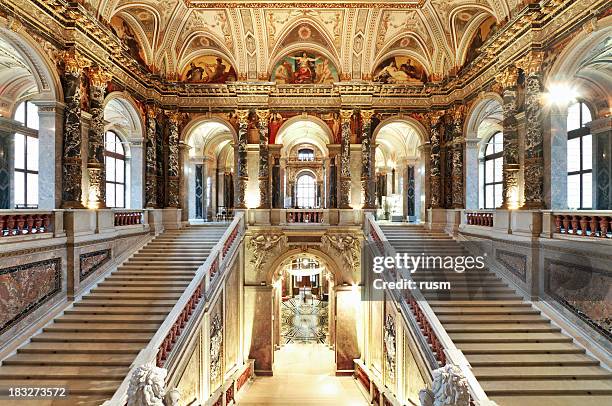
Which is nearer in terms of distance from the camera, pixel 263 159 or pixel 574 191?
pixel 574 191

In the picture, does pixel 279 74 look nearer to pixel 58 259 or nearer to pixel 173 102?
pixel 173 102

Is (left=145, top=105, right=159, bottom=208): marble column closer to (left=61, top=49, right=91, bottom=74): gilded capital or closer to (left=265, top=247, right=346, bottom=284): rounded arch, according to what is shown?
(left=61, top=49, right=91, bottom=74): gilded capital

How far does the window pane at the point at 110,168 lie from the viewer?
53.5 ft

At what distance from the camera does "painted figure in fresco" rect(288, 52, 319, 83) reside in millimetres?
14781

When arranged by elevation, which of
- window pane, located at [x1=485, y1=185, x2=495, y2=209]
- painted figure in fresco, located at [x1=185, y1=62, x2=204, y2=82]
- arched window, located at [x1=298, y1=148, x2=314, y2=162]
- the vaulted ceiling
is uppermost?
the vaulted ceiling

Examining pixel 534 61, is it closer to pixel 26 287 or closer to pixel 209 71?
pixel 209 71

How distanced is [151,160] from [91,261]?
191 inches

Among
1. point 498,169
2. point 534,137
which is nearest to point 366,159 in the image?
point 534,137

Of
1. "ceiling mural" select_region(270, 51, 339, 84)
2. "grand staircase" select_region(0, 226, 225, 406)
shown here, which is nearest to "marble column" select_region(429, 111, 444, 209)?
"ceiling mural" select_region(270, 51, 339, 84)

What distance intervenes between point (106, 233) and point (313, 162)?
22.4 m

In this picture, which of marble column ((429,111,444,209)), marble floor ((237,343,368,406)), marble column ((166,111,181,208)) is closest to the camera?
marble floor ((237,343,368,406))

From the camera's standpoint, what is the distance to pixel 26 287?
7.58 m

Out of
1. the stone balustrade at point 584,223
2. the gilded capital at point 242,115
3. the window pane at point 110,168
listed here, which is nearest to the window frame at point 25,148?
the window pane at point 110,168

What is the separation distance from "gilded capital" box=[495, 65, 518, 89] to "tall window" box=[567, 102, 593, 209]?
11.4 ft
